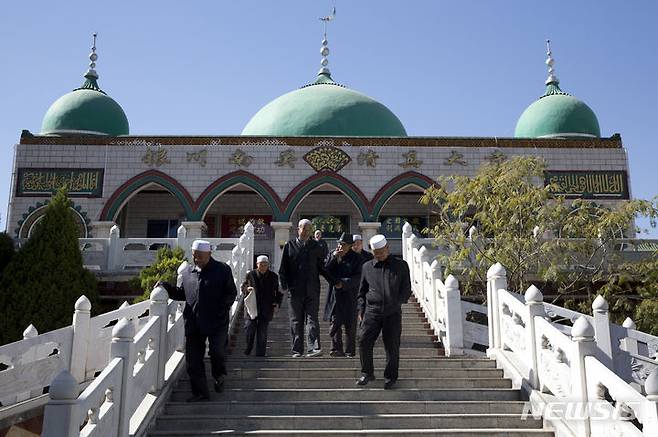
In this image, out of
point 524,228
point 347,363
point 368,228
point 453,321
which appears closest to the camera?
point 347,363

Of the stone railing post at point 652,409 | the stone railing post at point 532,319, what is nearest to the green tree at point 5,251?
the stone railing post at point 532,319

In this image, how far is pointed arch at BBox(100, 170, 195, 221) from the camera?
17.7 meters

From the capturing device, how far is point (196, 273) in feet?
18.7

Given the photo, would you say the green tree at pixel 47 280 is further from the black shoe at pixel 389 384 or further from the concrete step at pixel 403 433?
the black shoe at pixel 389 384

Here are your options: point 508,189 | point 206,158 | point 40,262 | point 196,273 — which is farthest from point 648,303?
point 206,158

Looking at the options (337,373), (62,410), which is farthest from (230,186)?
(62,410)

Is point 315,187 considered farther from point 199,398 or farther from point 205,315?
point 199,398

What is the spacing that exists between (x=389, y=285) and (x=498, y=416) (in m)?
1.53

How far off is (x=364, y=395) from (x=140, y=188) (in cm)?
1409

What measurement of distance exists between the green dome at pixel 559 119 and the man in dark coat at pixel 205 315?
1661 centimetres

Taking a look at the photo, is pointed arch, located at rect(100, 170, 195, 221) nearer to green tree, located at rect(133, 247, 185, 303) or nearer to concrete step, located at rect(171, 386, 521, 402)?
green tree, located at rect(133, 247, 185, 303)

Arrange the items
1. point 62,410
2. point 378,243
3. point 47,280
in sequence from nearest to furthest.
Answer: point 62,410, point 378,243, point 47,280

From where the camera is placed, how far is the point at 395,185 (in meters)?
17.9

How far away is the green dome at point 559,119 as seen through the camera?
19.5 meters
